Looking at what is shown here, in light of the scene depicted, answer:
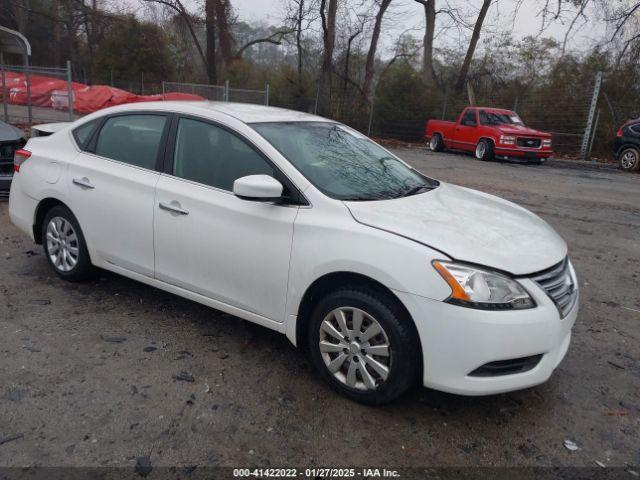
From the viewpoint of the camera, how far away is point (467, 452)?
2.68m

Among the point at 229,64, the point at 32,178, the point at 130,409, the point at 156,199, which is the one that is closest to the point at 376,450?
the point at 130,409

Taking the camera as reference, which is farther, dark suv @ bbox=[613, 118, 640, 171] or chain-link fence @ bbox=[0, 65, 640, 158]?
dark suv @ bbox=[613, 118, 640, 171]

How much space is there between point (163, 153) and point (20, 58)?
103ft

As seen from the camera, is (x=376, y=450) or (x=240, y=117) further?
(x=240, y=117)

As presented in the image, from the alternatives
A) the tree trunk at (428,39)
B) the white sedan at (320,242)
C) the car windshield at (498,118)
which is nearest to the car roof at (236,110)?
the white sedan at (320,242)

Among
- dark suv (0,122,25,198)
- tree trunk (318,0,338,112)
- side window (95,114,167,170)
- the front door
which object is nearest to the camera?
the front door

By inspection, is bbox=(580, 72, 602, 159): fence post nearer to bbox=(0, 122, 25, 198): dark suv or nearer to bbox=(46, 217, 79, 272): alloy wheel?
bbox=(0, 122, 25, 198): dark suv

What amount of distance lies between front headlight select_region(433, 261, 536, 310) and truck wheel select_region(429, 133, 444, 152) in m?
18.1

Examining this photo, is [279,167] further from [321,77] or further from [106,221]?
[321,77]

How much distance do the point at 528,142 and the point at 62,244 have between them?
597 inches

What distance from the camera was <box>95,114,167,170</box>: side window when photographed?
3955mm

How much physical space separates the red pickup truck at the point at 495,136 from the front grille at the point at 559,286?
1433 cm

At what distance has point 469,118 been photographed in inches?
715

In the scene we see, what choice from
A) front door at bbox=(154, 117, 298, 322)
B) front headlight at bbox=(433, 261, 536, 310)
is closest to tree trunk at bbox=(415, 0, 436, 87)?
front door at bbox=(154, 117, 298, 322)
